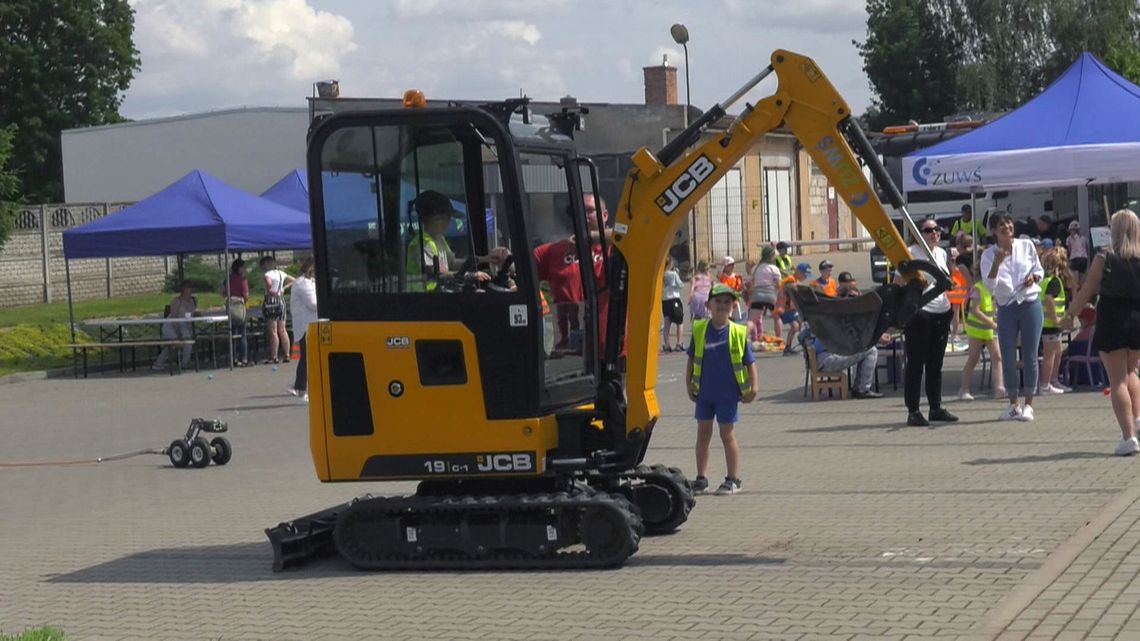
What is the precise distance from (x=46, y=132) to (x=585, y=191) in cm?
7089

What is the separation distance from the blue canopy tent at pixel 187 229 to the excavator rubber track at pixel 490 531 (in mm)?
17894

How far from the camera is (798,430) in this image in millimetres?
15531

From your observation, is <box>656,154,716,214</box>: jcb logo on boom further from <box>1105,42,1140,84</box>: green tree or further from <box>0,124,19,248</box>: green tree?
<box>1105,42,1140,84</box>: green tree

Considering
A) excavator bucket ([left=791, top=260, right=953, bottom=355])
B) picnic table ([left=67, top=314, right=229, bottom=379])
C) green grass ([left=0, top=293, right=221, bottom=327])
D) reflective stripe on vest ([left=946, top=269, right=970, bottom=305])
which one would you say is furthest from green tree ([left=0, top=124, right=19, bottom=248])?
excavator bucket ([left=791, top=260, right=953, bottom=355])

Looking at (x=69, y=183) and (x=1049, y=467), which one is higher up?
(x=69, y=183)

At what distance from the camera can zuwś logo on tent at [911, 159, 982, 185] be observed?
17.9 meters

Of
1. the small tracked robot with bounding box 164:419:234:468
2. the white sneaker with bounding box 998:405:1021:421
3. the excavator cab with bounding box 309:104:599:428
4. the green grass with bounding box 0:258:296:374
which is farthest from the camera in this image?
the green grass with bounding box 0:258:296:374

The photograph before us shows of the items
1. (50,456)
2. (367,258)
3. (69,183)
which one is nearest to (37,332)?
(50,456)

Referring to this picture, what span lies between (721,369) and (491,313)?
2.53 metres

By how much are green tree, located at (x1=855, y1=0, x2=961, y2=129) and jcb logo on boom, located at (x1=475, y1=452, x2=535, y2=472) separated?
223 ft

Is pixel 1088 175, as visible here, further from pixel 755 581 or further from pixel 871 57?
pixel 871 57

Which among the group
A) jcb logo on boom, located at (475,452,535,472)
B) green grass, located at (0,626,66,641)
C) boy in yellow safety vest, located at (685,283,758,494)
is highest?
boy in yellow safety vest, located at (685,283,758,494)

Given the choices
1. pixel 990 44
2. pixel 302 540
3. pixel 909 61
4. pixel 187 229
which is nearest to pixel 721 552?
pixel 302 540

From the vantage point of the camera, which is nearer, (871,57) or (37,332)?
(37,332)
